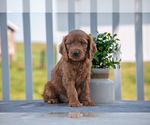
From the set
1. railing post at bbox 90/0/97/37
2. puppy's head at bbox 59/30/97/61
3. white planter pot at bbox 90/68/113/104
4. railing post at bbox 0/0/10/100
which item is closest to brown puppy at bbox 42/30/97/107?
puppy's head at bbox 59/30/97/61

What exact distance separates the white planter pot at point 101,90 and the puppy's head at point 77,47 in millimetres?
266

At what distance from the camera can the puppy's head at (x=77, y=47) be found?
1369 millimetres

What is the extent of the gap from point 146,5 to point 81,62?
118 cm

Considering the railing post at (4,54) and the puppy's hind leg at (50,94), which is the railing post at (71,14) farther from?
the puppy's hind leg at (50,94)

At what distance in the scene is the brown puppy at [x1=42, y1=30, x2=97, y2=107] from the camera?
1.41 meters

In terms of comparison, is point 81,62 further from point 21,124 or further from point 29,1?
point 29,1

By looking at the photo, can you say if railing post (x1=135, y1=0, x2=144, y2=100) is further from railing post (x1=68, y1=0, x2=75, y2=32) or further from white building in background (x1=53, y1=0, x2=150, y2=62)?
railing post (x1=68, y1=0, x2=75, y2=32)

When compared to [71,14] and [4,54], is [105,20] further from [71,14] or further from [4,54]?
[4,54]

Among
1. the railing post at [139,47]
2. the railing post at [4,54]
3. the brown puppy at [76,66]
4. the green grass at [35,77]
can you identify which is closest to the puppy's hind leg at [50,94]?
the brown puppy at [76,66]

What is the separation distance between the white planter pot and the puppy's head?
0.87 ft

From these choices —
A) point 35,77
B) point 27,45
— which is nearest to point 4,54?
point 27,45

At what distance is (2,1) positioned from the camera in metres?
2.18

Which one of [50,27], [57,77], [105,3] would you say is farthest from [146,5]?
[57,77]

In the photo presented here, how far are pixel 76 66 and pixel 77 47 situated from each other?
0.54ft
